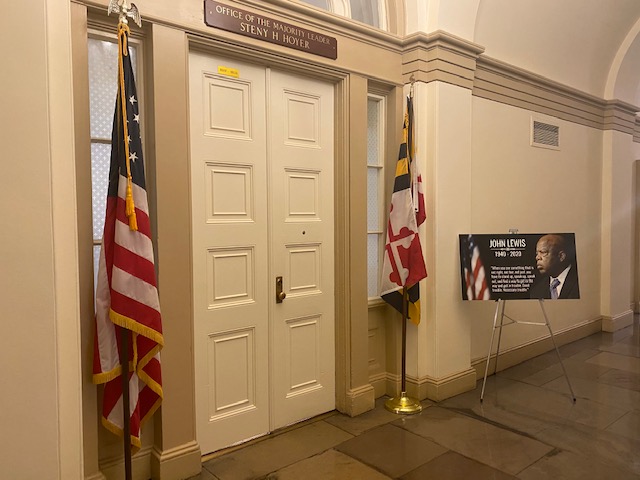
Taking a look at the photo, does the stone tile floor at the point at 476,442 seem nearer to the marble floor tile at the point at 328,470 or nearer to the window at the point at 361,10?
the marble floor tile at the point at 328,470

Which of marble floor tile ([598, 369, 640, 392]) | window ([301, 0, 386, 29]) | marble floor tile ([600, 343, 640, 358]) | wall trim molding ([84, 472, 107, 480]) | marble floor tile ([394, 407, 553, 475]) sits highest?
window ([301, 0, 386, 29])

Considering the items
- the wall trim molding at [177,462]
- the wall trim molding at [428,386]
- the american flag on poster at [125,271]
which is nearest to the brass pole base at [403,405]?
the wall trim molding at [428,386]

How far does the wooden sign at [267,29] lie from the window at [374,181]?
69 cm

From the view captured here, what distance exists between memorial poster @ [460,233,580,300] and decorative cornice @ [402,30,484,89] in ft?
4.28

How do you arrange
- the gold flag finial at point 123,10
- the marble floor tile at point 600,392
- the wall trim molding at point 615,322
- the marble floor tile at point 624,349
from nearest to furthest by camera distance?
1. the gold flag finial at point 123,10
2. the marble floor tile at point 600,392
3. the marble floor tile at point 624,349
4. the wall trim molding at point 615,322

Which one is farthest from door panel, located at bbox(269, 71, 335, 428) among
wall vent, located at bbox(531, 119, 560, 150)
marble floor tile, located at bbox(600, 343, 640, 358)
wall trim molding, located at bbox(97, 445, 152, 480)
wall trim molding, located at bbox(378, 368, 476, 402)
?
marble floor tile, located at bbox(600, 343, 640, 358)

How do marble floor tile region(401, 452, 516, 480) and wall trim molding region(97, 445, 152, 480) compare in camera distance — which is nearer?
wall trim molding region(97, 445, 152, 480)

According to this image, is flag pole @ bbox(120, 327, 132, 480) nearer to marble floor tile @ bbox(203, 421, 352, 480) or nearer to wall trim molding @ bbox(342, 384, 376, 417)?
marble floor tile @ bbox(203, 421, 352, 480)

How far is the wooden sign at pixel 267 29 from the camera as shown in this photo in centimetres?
287

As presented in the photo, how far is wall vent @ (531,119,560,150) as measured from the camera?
16.6 feet

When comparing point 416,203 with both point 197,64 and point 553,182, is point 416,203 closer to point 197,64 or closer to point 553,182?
point 197,64

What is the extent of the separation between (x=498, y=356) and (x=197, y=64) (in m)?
3.69

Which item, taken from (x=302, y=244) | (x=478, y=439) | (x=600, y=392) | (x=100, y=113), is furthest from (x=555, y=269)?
(x=100, y=113)

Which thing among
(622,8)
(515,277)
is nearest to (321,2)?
(515,277)
